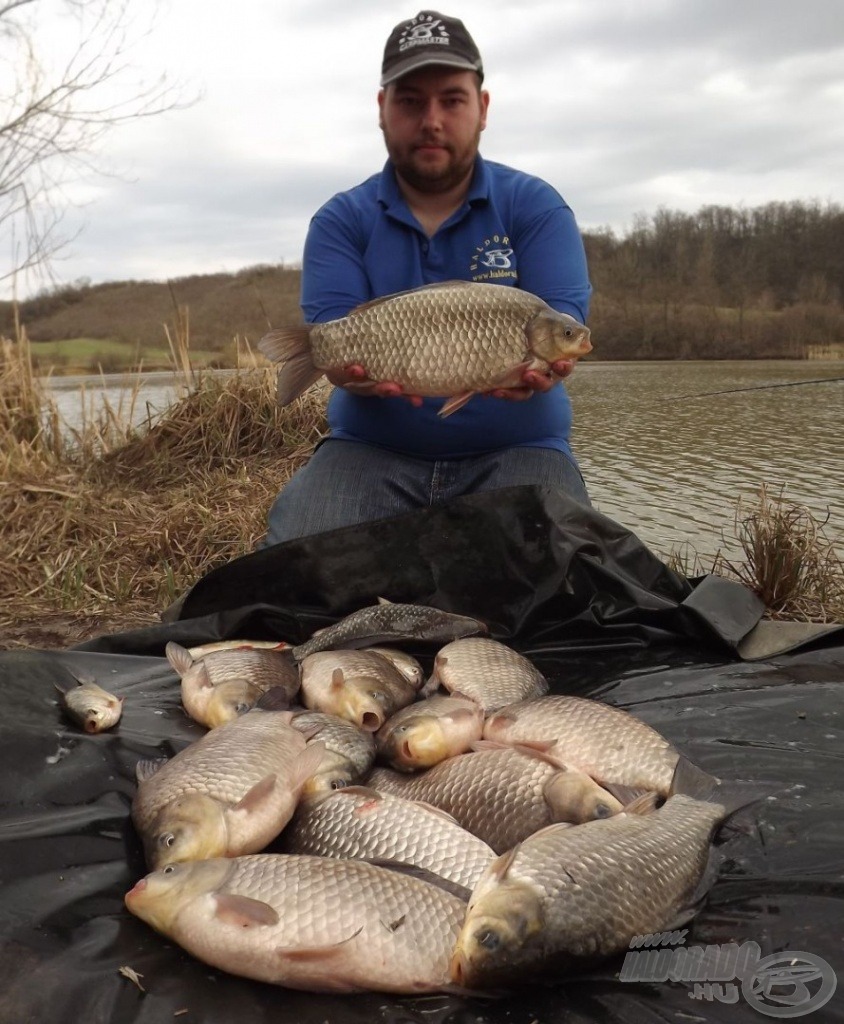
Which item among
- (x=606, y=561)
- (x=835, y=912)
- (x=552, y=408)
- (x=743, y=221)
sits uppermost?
(x=743, y=221)

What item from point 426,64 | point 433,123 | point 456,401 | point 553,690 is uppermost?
point 426,64

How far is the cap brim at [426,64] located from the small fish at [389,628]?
1521mm

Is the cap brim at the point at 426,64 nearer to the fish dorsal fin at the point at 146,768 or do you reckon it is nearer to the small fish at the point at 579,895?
the fish dorsal fin at the point at 146,768

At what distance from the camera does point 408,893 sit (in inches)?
46.9

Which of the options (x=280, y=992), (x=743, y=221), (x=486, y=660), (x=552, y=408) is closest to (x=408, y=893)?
(x=280, y=992)

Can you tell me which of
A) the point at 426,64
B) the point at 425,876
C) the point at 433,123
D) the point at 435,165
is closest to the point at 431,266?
the point at 435,165

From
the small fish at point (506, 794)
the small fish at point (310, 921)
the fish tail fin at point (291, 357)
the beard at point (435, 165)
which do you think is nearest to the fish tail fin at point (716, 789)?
the small fish at point (506, 794)

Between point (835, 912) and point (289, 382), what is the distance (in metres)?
1.80

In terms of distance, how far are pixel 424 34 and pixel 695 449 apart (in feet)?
15.8

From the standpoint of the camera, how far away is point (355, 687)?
1.91 metres

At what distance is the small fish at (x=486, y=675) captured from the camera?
196 centimetres

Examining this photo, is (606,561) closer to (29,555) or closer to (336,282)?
(336,282)

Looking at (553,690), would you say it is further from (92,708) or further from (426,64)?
(426,64)

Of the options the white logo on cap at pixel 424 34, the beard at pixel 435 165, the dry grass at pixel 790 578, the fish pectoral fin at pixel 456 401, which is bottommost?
the dry grass at pixel 790 578
